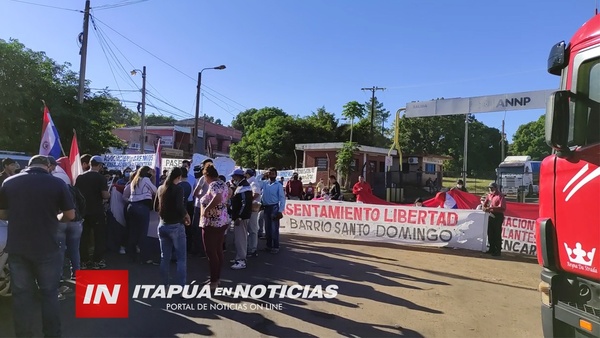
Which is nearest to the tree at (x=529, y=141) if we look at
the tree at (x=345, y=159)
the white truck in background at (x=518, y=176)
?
the white truck in background at (x=518, y=176)

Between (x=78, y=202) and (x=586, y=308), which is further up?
(x=78, y=202)

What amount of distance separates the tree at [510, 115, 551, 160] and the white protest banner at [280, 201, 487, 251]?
189ft

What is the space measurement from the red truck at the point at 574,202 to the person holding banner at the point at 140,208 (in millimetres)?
6307

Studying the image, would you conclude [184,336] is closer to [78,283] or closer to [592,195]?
[78,283]

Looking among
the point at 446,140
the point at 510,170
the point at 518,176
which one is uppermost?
the point at 446,140

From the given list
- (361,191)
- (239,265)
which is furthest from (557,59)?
(361,191)

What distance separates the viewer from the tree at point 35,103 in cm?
1625

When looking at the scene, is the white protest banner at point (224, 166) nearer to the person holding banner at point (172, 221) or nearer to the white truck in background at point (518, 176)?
the person holding banner at point (172, 221)

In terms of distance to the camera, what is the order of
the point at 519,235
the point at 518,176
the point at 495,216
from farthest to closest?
1. the point at 518,176
2. the point at 519,235
3. the point at 495,216

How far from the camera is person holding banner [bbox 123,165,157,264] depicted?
7.74m

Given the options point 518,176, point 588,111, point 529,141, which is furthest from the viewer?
point 529,141

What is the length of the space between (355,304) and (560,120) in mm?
3609

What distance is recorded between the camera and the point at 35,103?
1725 centimetres

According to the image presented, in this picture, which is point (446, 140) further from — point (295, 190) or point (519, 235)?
point (519, 235)
